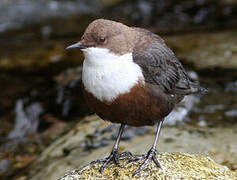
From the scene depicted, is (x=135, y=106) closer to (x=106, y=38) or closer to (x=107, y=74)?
(x=107, y=74)

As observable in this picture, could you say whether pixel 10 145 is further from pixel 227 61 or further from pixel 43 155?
pixel 227 61

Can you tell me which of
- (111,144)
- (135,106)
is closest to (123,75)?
(135,106)

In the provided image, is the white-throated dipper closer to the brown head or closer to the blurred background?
the brown head

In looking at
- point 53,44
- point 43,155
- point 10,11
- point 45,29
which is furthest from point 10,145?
point 10,11

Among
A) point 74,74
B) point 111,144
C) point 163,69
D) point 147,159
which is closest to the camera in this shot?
point 147,159

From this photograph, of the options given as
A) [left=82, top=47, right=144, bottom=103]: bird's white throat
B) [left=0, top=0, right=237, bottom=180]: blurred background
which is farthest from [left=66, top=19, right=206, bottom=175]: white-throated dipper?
[left=0, top=0, right=237, bottom=180]: blurred background

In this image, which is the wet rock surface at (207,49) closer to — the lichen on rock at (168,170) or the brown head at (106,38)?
the lichen on rock at (168,170)
